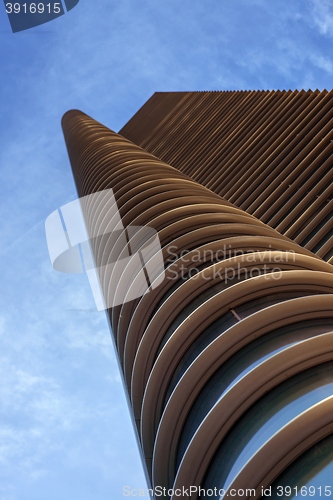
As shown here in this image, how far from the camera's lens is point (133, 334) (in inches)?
469

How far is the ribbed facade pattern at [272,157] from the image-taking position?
21.2 meters

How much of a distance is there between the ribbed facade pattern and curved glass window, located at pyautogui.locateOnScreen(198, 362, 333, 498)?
10.9 m

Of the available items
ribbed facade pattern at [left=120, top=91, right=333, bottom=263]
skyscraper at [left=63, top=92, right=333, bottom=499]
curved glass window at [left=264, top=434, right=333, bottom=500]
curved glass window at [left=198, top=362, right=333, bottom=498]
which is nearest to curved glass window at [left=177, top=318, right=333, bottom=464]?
skyscraper at [left=63, top=92, right=333, bottom=499]

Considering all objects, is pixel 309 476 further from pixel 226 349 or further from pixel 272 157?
pixel 272 157

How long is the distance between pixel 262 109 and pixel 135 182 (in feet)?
55.4

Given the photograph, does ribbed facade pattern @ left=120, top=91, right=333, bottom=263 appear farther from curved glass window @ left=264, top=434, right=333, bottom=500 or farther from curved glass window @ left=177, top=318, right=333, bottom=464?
curved glass window @ left=264, top=434, right=333, bottom=500

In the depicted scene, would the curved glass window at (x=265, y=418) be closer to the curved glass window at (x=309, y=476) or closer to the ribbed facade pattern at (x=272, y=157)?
the curved glass window at (x=309, y=476)

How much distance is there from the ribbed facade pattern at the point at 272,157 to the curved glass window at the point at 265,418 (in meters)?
10.9

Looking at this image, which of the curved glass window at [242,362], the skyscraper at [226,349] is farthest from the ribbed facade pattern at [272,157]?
the curved glass window at [242,362]

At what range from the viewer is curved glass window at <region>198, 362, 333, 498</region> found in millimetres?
6734

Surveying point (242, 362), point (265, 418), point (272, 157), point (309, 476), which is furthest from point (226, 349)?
point (272, 157)

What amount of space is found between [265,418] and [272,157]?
21595mm

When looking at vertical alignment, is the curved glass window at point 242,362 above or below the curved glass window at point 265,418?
above

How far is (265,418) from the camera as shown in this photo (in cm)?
695
